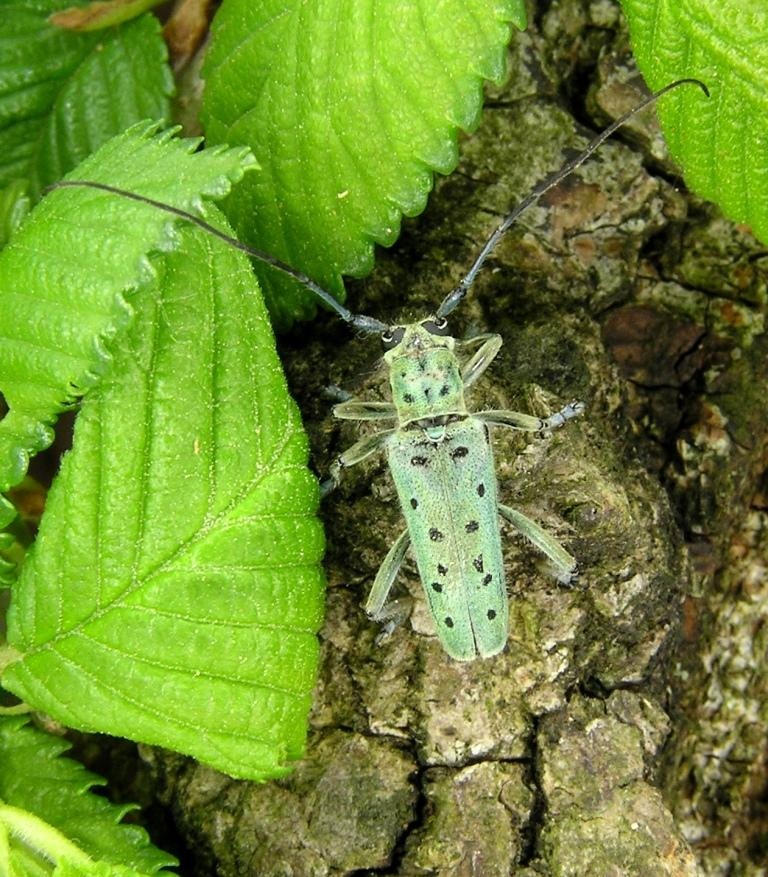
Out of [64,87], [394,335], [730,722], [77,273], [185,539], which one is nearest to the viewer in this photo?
[77,273]

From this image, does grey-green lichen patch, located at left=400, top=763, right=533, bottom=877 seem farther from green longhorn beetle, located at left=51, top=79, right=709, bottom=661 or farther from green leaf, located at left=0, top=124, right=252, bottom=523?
green leaf, located at left=0, top=124, right=252, bottom=523

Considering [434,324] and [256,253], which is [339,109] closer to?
[256,253]

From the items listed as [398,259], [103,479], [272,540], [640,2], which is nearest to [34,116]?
[398,259]

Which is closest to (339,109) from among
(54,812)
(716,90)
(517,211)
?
(517,211)

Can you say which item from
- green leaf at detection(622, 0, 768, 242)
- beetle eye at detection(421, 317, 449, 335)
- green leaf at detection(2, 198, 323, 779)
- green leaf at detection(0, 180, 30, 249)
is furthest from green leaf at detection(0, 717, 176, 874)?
green leaf at detection(622, 0, 768, 242)

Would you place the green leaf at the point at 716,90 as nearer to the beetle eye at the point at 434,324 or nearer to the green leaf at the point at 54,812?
the beetle eye at the point at 434,324

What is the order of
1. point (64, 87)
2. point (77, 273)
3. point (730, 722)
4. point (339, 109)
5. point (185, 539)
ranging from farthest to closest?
point (64, 87) → point (730, 722) → point (339, 109) → point (185, 539) → point (77, 273)
